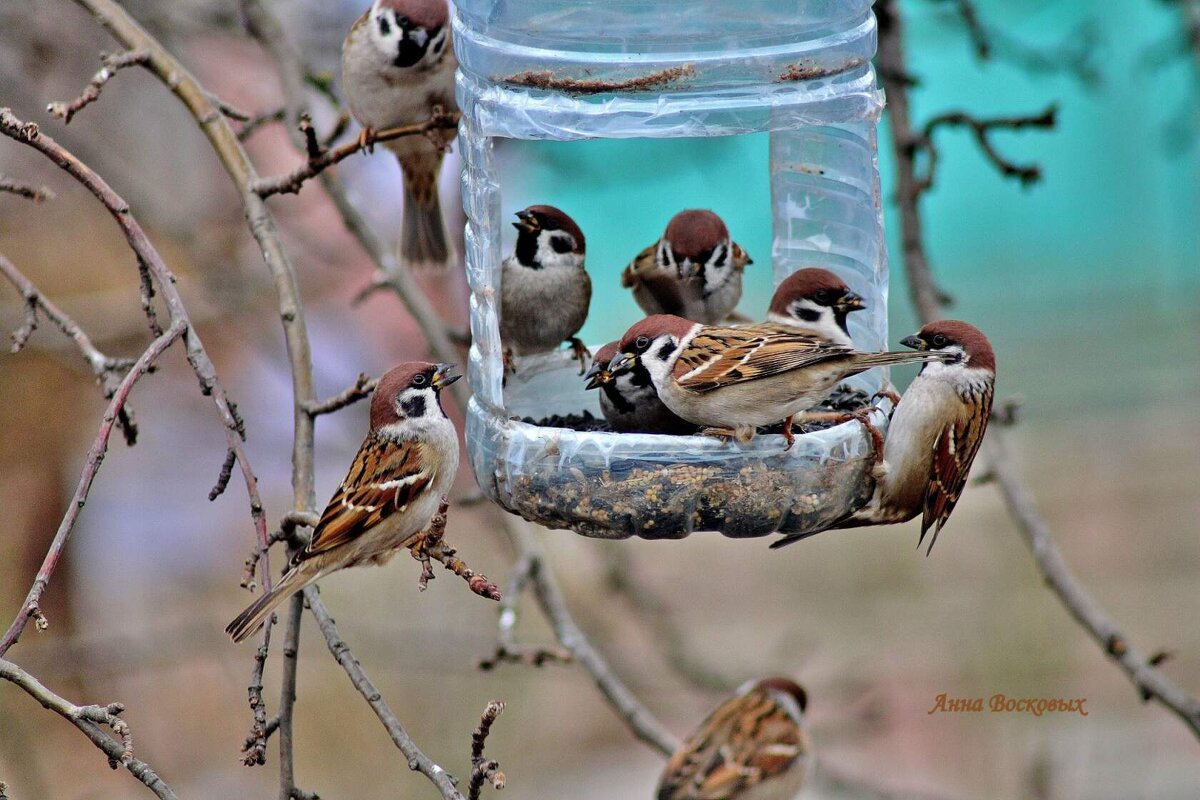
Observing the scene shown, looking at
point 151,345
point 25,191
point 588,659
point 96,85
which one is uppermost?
point 96,85

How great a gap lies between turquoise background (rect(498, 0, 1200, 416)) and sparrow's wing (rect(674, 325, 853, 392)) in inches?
108

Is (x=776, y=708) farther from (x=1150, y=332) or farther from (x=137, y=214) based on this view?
(x=1150, y=332)

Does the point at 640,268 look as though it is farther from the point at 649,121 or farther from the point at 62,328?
the point at 62,328

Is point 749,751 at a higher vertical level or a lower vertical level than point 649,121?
lower

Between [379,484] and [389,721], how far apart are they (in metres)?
0.90

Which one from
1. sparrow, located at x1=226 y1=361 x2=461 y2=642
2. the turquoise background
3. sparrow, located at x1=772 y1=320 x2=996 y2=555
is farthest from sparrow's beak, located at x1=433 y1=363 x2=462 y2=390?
the turquoise background

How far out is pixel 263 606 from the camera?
2553 millimetres

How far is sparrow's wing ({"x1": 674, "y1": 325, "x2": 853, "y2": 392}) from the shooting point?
264cm

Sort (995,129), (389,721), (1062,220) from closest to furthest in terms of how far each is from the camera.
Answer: (389,721), (995,129), (1062,220)

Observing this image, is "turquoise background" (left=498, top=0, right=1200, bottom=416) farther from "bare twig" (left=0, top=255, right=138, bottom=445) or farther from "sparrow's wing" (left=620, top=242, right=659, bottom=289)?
"bare twig" (left=0, top=255, right=138, bottom=445)

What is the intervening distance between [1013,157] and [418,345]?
4.02 meters

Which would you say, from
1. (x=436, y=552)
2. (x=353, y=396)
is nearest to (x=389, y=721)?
(x=436, y=552)

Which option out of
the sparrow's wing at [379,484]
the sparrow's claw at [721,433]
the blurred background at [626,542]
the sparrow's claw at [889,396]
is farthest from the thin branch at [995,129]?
the sparrow's wing at [379,484]

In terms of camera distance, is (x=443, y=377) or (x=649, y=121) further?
(x=443, y=377)
